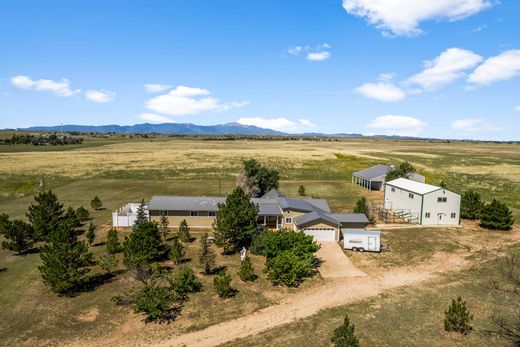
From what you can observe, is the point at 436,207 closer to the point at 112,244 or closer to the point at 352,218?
the point at 352,218

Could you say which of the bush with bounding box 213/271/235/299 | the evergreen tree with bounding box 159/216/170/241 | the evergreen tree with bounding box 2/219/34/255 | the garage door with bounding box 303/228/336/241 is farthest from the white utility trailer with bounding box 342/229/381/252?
the evergreen tree with bounding box 2/219/34/255

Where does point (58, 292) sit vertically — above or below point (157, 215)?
below

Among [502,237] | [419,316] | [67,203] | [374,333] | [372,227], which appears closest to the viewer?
[374,333]

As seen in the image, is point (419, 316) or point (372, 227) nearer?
point (419, 316)

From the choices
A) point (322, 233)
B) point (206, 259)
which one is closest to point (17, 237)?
point (206, 259)

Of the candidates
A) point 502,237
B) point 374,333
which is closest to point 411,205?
point 502,237

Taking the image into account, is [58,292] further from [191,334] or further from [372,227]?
[372,227]

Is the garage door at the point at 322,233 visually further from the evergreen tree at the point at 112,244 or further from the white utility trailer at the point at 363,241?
the evergreen tree at the point at 112,244

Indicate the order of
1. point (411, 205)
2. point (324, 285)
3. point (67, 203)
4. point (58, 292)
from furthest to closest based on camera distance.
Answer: point (67, 203), point (411, 205), point (324, 285), point (58, 292)
